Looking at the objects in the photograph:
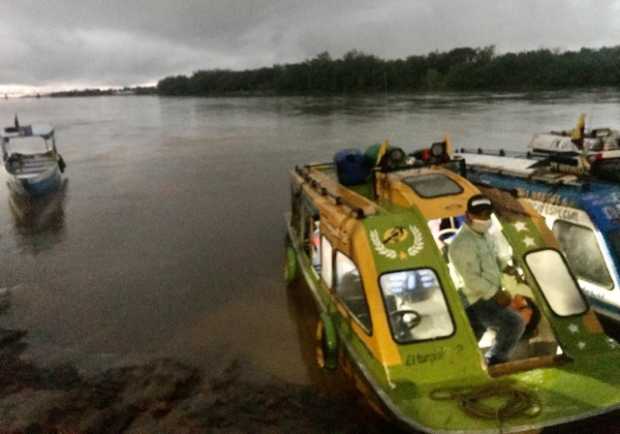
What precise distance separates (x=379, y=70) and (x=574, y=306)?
8881 cm

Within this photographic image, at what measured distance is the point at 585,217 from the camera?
758cm

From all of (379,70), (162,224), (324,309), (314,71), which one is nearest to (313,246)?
(324,309)

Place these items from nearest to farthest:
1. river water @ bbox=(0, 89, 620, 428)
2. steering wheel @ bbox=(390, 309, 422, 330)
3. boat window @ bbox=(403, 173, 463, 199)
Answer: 1. steering wheel @ bbox=(390, 309, 422, 330)
2. boat window @ bbox=(403, 173, 463, 199)
3. river water @ bbox=(0, 89, 620, 428)

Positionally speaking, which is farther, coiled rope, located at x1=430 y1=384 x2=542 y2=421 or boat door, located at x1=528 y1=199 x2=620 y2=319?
boat door, located at x1=528 y1=199 x2=620 y2=319

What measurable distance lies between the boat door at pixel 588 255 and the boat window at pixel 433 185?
7.16ft

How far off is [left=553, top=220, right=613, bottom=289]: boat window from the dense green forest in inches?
2769

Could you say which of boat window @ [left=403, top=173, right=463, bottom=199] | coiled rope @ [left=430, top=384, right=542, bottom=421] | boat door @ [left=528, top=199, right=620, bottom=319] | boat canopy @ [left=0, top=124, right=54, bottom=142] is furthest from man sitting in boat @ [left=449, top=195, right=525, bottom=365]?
boat canopy @ [left=0, top=124, right=54, bottom=142]

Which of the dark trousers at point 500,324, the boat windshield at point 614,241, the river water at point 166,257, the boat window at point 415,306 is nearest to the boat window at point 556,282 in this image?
the dark trousers at point 500,324

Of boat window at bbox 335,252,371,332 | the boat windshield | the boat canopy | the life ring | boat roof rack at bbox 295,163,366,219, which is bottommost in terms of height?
the life ring

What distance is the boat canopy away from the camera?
22828mm

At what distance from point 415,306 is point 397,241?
73cm

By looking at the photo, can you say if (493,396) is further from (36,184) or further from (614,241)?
(36,184)

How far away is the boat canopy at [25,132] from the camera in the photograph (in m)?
22.8

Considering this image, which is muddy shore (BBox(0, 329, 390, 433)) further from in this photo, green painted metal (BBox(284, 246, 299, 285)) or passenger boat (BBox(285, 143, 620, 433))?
green painted metal (BBox(284, 246, 299, 285))
